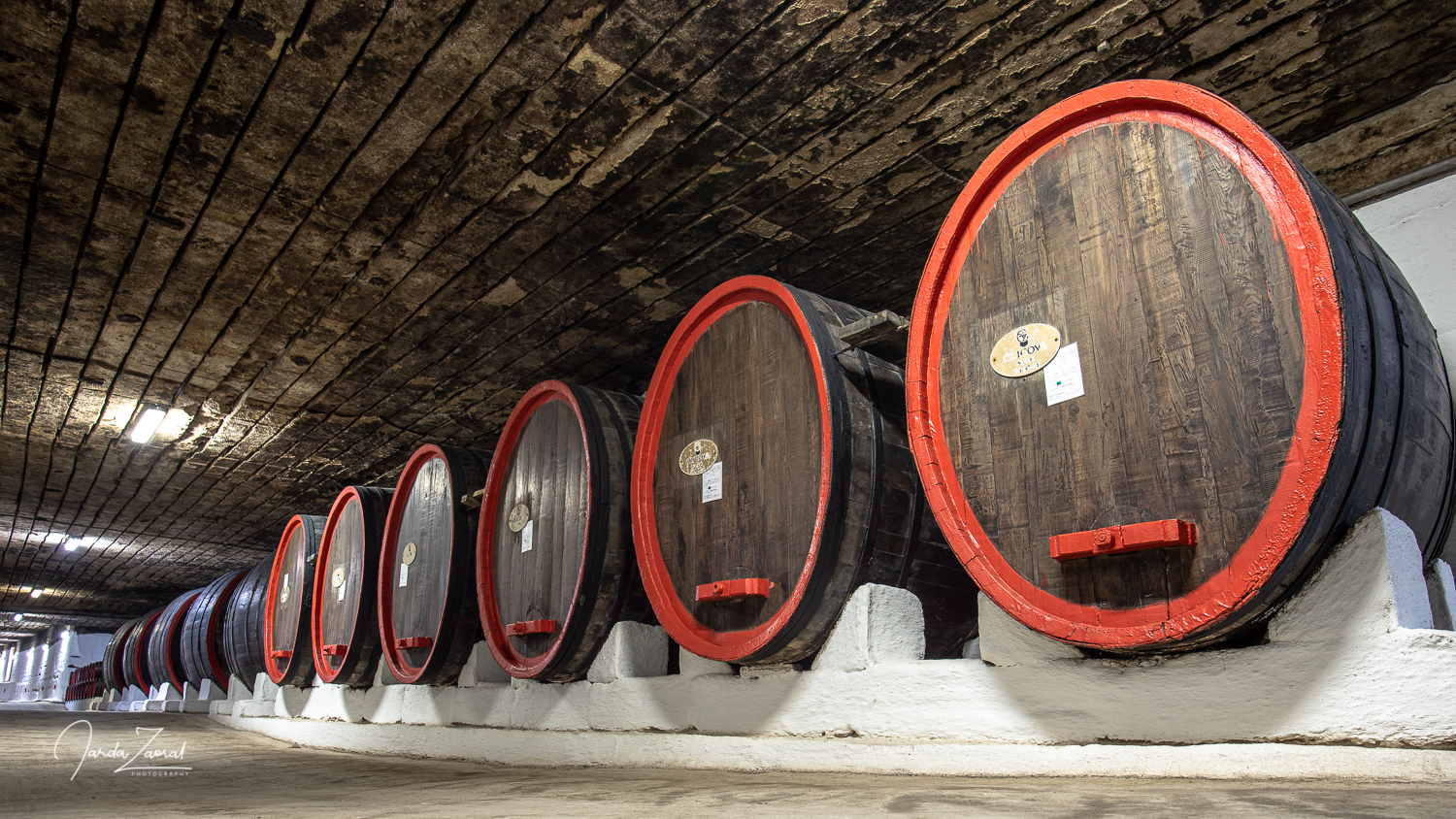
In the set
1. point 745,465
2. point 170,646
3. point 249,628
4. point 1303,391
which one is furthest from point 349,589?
point 170,646

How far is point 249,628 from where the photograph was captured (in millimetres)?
7301

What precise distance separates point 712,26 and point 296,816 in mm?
2158

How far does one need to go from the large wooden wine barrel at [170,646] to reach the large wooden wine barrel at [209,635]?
1.69 ft

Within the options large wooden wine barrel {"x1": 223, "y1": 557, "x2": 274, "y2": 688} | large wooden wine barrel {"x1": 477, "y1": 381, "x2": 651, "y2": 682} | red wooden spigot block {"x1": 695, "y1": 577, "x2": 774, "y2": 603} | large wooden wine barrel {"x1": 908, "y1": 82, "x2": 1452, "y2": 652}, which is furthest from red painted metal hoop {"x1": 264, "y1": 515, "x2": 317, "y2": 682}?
large wooden wine barrel {"x1": 908, "y1": 82, "x2": 1452, "y2": 652}

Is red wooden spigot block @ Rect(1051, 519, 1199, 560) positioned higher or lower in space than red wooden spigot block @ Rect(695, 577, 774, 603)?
higher

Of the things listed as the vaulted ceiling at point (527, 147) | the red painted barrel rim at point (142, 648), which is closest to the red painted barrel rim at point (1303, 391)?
the vaulted ceiling at point (527, 147)

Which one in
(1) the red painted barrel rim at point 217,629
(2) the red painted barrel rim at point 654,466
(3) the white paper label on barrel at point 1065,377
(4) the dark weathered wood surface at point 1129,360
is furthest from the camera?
(1) the red painted barrel rim at point 217,629

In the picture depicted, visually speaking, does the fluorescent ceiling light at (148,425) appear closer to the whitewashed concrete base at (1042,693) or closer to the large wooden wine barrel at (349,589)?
the large wooden wine barrel at (349,589)

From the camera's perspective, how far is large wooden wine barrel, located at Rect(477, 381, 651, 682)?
3135 mm

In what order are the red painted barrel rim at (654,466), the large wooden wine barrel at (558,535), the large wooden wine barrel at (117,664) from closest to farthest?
the red painted barrel rim at (654,466) < the large wooden wine barrel at (558,535) < the large wooden wine barrel at (117,664)

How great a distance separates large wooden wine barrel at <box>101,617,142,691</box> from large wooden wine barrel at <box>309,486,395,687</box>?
31.3ft

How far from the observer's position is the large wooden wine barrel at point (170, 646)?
31.8ft

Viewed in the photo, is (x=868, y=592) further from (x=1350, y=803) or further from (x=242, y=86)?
(x=242, y=86)

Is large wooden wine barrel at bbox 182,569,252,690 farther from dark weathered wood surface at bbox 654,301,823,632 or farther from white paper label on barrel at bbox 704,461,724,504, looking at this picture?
white paper label on barrel at bbox 704,461,724,504
